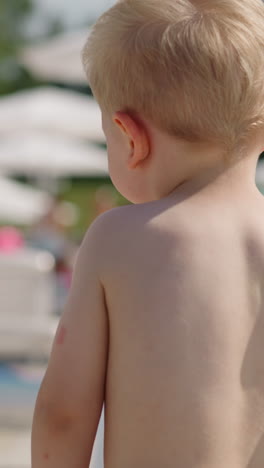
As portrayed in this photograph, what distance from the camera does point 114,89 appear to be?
1522mm

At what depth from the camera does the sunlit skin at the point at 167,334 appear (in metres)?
1.44

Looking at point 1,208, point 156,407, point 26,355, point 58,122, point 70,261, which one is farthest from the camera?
point 1,208

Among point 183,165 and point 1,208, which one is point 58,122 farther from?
point 183,165

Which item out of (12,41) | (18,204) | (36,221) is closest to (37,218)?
(36,221)

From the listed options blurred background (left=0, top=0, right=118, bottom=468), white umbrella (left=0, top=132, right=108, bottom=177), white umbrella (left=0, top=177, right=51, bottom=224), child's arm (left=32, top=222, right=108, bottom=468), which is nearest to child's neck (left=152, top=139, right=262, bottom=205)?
child's arm (left=32, top=222, right=108, bottom=468)

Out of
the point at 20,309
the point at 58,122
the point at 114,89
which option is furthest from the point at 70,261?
the point at 114,89

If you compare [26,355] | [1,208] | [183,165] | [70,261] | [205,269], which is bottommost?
[1,208]

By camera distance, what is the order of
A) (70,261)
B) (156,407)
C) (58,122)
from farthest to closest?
(58,122), (70,261), (156,407)

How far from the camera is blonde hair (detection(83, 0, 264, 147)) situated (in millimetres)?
1444

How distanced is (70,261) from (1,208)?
10981mm

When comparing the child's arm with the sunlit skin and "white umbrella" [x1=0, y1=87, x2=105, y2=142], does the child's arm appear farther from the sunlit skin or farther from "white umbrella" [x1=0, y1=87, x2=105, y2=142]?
"white umbrella" [x1=0, y1=87, x2=105, y2=142]

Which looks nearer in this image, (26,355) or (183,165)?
(183,165)

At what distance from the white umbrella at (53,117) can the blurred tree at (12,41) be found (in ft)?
94.2

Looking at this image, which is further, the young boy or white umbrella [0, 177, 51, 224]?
white umbrella [0, 177, 51, 224]
